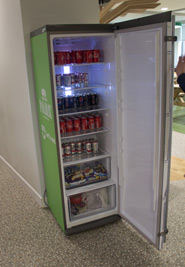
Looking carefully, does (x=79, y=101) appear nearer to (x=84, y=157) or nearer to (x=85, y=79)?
(x=85, y=79)

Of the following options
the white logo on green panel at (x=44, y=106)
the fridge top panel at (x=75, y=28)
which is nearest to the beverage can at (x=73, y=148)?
the white logo on green panel at (x=44, y=106)

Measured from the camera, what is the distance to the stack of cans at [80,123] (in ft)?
8.27

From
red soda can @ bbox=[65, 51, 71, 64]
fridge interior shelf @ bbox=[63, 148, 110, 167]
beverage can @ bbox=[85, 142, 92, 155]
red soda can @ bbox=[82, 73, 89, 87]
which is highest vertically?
red soda can @ bbox=[65, 51, 71, 64]

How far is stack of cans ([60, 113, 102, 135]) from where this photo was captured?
2.52m

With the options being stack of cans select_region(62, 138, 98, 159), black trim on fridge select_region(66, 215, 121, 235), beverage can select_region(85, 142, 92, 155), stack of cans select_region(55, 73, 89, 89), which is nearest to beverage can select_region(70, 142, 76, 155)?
stack of cans select_region(62, 138, 98, 159)

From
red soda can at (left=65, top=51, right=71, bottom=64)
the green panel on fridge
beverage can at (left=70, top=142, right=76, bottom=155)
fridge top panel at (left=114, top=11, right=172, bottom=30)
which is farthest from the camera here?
beverage can at (left=70, top=142, right=76, bottom=155)

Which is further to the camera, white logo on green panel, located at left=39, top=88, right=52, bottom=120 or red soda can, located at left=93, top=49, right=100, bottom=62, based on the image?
red soda can, located at left=93, top=49, right=100, bottom=62

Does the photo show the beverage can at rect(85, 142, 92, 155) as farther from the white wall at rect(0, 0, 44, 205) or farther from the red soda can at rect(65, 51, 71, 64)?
the red soda can at rect(65, 51, 71, 64)

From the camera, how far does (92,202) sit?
2.73 metres

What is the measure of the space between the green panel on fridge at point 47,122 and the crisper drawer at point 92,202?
0.18m

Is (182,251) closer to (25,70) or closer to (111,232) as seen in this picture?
(111,232)

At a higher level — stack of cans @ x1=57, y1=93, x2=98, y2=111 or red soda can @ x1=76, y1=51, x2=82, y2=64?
red soda can @ x1=76, y1=51, x2=82, y2=64

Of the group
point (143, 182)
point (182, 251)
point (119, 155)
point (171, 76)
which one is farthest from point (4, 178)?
point (171, 76)

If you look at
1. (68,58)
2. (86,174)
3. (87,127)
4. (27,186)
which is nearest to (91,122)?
(87,127)
